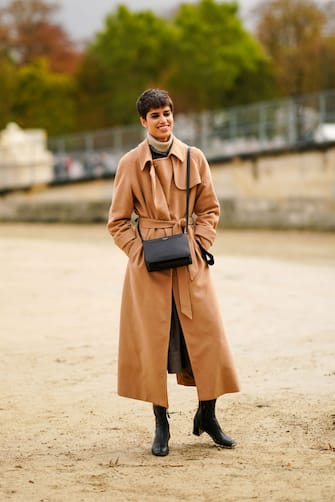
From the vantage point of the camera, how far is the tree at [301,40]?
47.8 meters

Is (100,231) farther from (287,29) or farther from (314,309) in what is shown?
(287,29)

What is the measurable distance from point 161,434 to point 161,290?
0.79 meters

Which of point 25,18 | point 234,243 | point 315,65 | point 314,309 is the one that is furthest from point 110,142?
point 25,18

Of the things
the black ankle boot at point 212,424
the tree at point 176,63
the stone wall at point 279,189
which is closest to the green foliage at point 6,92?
the tree at point 176,63

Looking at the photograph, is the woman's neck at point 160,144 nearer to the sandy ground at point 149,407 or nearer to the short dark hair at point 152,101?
the short dark hair at point 152,101

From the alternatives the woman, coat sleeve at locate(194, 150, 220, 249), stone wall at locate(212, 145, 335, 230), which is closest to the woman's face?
the woman

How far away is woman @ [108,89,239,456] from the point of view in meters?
6.38

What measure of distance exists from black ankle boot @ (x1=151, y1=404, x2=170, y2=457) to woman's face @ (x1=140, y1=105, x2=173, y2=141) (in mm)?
1484

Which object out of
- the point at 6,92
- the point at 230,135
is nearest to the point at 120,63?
the point at 6,92

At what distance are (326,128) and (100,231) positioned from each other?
6.30m

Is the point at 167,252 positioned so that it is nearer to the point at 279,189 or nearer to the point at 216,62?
the point at 279,189

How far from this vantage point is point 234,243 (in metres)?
25.3

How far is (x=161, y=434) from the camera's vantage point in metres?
6.46

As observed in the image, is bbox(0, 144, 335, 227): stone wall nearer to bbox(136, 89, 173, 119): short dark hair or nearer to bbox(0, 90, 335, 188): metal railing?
bbox(0, 90, 335, 188): metal railing
